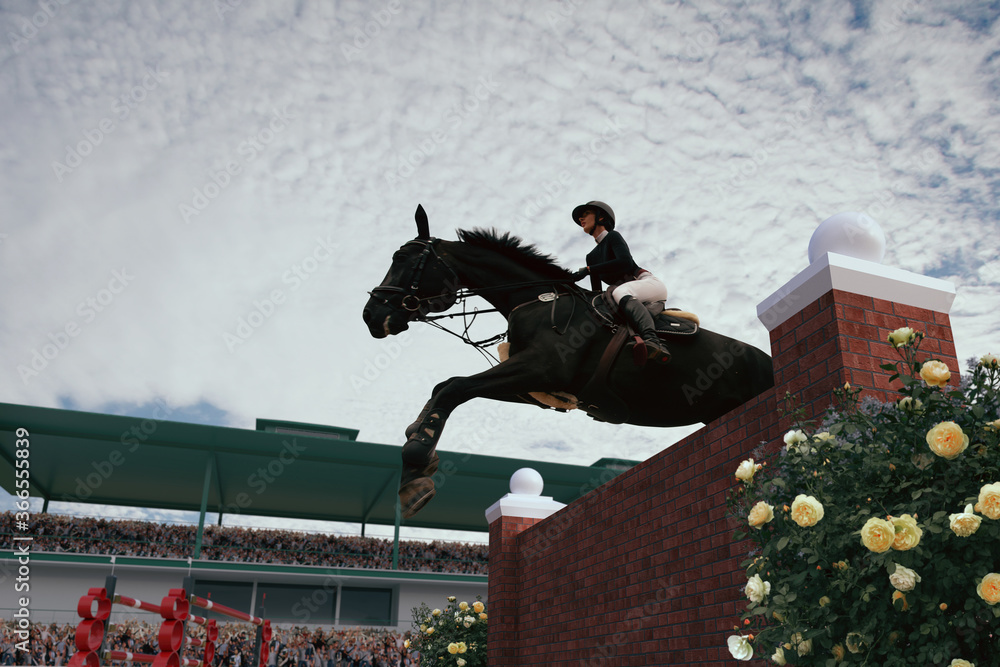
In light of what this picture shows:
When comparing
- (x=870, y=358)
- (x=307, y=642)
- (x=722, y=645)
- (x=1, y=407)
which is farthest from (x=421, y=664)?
(x=1, y=407)

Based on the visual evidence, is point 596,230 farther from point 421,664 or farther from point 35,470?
point 35,470

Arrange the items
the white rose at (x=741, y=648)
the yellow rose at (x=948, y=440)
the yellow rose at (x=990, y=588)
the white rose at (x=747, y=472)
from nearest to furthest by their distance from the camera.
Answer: the yellow rose at (x=990, y=588)
the yellow rose at (x=948, y=440)
the white rose at (x=741, y=648)
the white rose at (x=747, y=472)

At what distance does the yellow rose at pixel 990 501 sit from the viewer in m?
2.30

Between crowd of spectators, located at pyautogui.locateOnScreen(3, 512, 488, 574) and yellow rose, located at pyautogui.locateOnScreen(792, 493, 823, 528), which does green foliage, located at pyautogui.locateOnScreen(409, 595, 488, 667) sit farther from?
crowd of spectators, located at pyautogui.locateOnScreen(3, 512, 488, 574)

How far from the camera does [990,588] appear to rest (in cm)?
229

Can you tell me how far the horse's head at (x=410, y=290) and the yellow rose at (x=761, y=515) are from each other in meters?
3.43

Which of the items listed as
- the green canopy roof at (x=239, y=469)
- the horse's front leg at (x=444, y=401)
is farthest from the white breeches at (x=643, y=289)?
the green canopy roof at (x=239, y=469)

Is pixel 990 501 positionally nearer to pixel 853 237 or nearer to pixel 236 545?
pixel 853 237

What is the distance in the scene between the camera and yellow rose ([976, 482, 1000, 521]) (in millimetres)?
2305

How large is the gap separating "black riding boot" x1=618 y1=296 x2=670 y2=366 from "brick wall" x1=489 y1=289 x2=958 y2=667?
0.66 m

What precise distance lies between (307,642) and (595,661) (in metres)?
19.6

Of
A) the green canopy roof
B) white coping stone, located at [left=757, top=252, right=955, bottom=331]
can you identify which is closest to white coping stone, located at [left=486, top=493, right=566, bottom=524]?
white coping stone, located at [left=757, top=252, right=955, bottom=331]

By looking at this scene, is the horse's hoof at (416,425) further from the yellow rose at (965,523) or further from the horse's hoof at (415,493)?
the yellow rose at (965,523)

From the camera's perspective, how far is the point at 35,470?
96.0 feet
